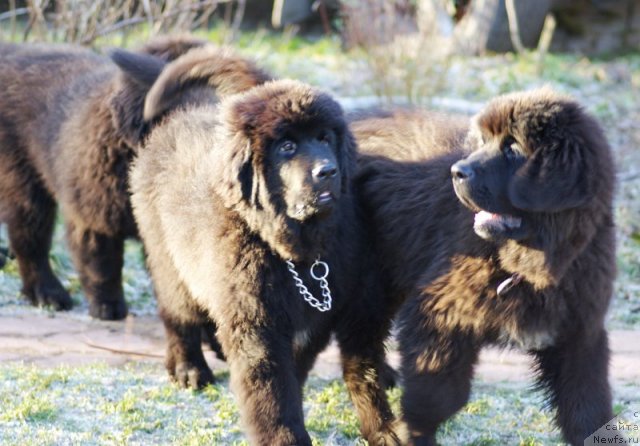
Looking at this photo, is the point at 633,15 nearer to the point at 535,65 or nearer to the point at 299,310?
the point at 535,65

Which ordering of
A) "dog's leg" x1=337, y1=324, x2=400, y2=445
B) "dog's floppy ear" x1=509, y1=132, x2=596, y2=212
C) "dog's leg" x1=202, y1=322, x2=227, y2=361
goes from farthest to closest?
"dog's leg" x1=202, y1=322, x2=227, y2=361
"dog's leg" x1=337, y1=324, x2=400, y2=445
"dog's floppy ear" x1=509, y1=132, x2=596, y2=212

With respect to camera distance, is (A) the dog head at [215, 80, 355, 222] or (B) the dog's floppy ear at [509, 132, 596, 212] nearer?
(B) the dog's floppy ear at [509, 132, 596, 212]

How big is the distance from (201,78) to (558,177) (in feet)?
7.46

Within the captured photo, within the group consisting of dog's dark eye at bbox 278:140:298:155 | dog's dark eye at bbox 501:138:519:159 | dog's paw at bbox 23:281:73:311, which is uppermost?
dog's dark eye at bbox 501:138:519:159

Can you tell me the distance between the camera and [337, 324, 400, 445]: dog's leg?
4.78 meters

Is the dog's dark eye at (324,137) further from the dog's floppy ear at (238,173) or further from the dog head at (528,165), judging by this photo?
the dog head at (528,165)

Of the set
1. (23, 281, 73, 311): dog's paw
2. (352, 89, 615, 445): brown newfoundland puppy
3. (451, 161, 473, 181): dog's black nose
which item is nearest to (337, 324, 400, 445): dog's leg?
(352, 89, 615, 445): brown newfoundland puppy

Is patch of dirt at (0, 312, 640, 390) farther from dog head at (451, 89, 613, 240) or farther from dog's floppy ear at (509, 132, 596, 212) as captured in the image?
dog's floppy ear at (509, 132, 596, 212)

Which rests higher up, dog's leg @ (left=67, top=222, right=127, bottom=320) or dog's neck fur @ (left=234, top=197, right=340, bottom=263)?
dog's neck fur @ (left=234, top=197, right=340, bottom=263)

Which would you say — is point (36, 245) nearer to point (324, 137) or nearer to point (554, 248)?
point (324, 137)

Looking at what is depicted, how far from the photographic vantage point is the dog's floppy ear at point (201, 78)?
5.35 metres

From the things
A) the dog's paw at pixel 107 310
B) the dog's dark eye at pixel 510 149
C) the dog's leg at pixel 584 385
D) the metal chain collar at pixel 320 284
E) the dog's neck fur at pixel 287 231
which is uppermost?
the dog's dark eye at pixel 510 149

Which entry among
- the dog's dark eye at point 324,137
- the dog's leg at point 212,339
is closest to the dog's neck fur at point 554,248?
the dog's dark eye at point 324,137

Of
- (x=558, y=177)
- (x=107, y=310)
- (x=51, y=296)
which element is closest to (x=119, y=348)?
(x=107, y=310)
